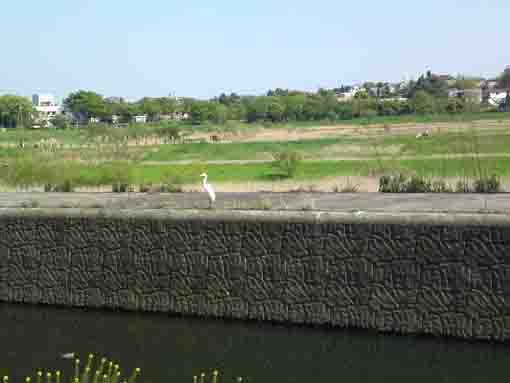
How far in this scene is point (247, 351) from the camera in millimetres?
12289

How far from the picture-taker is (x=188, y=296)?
46.3ft

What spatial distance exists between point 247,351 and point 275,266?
167 cm

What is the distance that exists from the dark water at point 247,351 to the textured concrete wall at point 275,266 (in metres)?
0.32

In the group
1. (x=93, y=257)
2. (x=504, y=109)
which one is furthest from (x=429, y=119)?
(x=93, y=257)

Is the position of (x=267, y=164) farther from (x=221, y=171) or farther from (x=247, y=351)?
(x=247, y=351)

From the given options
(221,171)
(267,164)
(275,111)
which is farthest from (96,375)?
(275,111)

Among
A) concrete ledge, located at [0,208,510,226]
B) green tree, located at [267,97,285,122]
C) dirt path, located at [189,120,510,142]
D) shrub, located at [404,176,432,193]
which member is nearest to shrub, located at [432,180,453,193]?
shrub, located at [404,176,432,193]

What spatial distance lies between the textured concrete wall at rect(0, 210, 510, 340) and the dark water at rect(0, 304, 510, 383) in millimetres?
320

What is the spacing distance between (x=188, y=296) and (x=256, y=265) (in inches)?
49.4

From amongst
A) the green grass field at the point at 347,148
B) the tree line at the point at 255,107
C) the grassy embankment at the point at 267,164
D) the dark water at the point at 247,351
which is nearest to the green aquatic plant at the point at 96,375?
the dark water at the point at 247,351

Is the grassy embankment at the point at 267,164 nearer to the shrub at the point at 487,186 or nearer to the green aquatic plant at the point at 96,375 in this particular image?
the shrub at the point at 487,186

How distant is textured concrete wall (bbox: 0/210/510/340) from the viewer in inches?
485

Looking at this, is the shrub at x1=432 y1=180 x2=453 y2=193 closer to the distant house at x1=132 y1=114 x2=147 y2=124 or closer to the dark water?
the dark water

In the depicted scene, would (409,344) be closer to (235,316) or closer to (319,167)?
(235,316)
